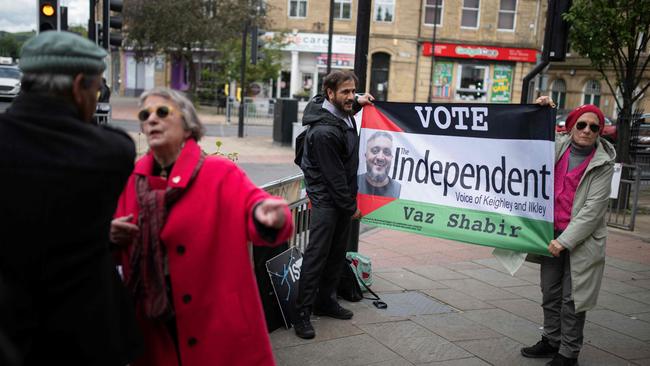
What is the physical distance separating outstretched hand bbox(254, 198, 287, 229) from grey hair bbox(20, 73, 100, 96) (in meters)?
0.78

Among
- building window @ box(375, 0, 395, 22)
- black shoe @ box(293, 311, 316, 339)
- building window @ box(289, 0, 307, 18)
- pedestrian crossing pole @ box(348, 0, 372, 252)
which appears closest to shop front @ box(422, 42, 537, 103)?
building window @ box(375, 0, 395, 22)

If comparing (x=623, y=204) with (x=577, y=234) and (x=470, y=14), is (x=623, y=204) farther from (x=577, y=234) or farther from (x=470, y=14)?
(x=470, y=14)

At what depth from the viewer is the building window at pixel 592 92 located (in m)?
37.9

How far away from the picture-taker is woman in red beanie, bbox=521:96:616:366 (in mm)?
3951

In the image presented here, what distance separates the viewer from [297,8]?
39.2 m

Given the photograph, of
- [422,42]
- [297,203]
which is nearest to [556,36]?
[297,203]

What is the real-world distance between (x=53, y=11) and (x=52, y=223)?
269 inches

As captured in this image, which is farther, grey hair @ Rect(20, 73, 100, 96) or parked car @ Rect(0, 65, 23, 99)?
parked car @ Rect(0, 65, 23, 99)

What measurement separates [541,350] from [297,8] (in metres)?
37.1

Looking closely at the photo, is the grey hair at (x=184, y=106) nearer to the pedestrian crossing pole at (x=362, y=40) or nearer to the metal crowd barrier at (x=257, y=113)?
the pedestrian crossing pole at (x=362, y=40)

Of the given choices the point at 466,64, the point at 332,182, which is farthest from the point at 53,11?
the point at 466,64

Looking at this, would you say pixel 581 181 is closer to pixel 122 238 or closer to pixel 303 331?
pixel 303 331

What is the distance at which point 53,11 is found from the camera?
771cm

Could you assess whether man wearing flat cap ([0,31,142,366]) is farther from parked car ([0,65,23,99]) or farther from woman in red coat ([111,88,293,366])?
parked car ([0,65,23,99])
